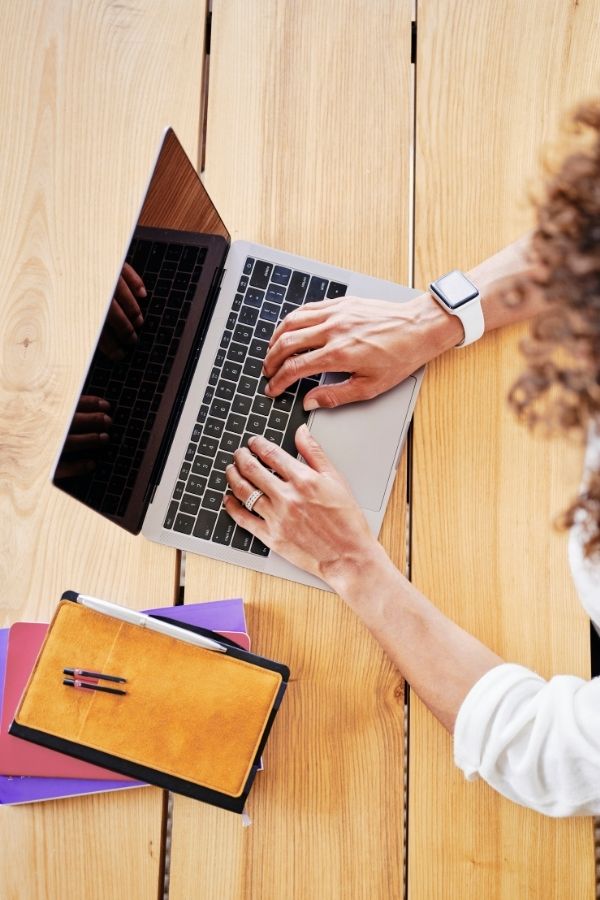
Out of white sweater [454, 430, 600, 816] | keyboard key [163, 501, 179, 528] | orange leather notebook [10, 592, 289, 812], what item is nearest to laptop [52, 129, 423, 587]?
keyboard key [163, 501, 179, 528]

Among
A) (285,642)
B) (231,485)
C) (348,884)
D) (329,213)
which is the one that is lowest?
(348,884)

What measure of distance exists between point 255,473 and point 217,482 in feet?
0.17

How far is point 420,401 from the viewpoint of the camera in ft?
3.06

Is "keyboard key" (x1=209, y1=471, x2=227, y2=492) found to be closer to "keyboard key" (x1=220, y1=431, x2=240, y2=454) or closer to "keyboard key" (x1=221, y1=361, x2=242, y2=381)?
"keyboard key" (x1=220, y1=431, x2=240, y2=454)

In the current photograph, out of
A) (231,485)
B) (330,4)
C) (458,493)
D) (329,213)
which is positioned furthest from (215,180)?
(458,493)

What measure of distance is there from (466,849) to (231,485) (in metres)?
0.50

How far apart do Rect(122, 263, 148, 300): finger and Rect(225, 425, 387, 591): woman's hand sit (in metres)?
0.22

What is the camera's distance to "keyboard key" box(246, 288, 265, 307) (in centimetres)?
95

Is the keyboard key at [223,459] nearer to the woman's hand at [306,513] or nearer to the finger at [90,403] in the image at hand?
the woman's hand at [306,513]

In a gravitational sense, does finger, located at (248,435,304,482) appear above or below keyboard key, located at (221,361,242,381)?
below

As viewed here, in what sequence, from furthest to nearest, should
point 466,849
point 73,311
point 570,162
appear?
point 73,311
point 466,849
point 570,162

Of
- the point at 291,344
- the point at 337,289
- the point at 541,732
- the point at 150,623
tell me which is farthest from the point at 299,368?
the point at 541,732

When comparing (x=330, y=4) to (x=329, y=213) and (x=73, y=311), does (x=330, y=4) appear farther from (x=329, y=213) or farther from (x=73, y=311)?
(x=73, y=311)

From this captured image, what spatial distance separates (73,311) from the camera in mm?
963
